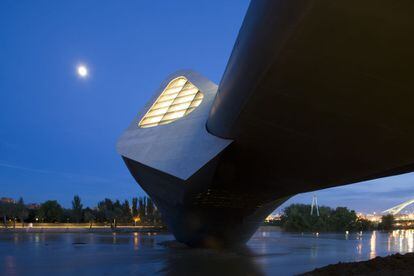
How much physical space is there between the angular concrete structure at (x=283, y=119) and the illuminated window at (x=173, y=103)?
0.10 meters

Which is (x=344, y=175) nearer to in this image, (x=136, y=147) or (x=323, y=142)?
(x=323, y=142)

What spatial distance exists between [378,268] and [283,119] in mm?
4312

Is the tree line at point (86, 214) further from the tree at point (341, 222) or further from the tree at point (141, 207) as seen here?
the tree at point (341, 222)

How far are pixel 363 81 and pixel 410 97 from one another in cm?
95

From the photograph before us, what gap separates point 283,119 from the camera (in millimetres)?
10016

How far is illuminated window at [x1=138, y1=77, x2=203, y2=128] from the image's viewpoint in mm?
23094

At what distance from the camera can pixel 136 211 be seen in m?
94.6

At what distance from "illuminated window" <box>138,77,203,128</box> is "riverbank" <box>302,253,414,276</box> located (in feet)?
41.2

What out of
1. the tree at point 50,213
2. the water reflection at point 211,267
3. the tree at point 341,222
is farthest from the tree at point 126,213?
the water reflection at point 211,267

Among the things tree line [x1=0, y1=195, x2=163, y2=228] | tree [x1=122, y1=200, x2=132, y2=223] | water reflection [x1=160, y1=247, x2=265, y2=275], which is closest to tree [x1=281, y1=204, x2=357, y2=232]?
tree line [x1=0, y1=195, x2=163, y2=228]

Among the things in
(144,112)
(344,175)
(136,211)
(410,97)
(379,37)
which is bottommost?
(136,211)

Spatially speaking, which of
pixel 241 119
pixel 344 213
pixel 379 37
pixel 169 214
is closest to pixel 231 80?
pixel 241 119

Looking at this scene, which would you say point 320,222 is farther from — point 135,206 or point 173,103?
point 173,103

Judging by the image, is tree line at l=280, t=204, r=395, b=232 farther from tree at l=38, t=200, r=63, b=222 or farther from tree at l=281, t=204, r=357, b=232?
tree at l=38, t=200, r=63, b=222
